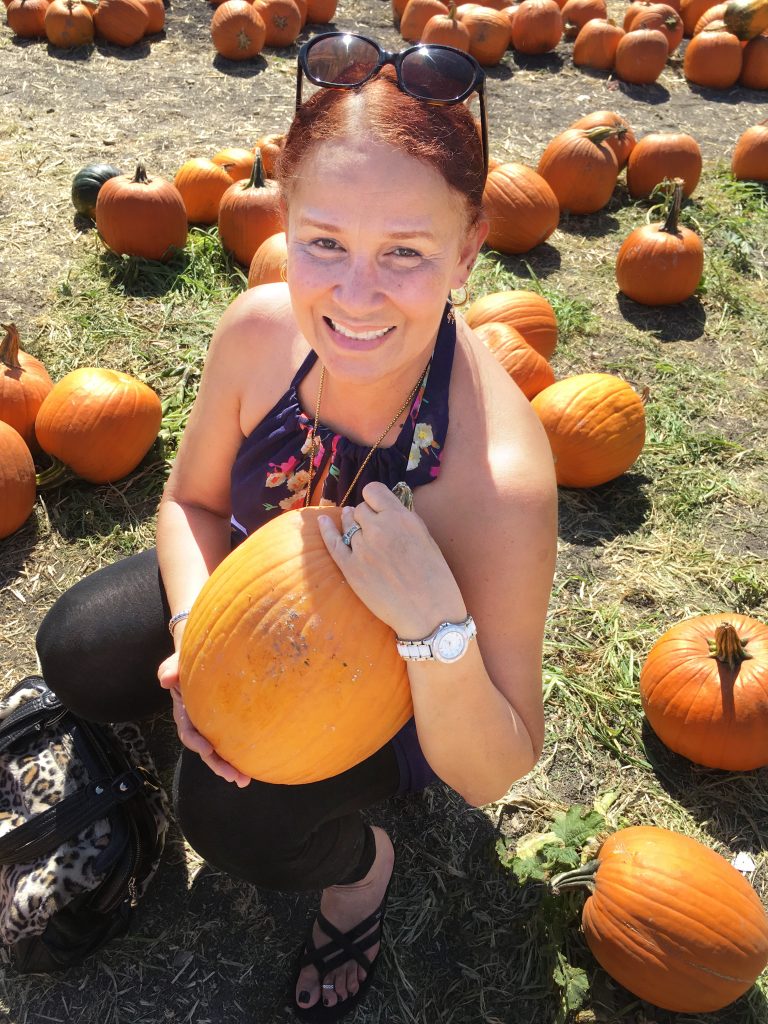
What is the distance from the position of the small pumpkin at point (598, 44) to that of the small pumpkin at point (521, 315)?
5.12 m

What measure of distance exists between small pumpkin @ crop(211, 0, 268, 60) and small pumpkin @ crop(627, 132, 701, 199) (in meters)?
3.83

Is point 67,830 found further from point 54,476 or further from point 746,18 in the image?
point 746,18

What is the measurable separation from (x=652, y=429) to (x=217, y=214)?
3.14m

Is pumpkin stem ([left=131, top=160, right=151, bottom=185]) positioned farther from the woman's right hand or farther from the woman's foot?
the woman's foot

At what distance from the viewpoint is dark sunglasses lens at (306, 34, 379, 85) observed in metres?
1.88

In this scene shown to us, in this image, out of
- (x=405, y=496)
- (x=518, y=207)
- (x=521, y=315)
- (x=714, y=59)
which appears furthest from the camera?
(x=714, y=59)

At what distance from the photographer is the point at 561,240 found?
19.9 feet

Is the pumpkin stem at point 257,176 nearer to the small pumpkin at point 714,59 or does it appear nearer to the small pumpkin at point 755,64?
the small pumpkin at point 714,59

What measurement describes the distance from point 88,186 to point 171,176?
35.3 inches

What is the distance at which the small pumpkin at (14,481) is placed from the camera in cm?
352

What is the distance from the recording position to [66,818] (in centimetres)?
247

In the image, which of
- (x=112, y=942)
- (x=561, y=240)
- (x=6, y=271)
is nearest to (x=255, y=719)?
(x=112, y=942)

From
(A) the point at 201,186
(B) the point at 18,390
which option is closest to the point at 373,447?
(B) the point at 18,390

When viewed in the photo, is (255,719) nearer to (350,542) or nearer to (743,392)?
(350,542)
